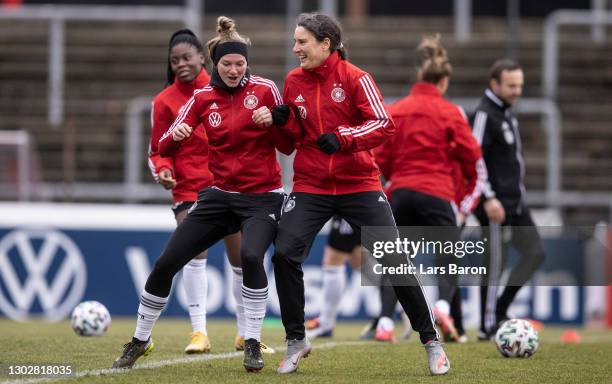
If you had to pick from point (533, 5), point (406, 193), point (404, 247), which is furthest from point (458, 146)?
point (533, 5)

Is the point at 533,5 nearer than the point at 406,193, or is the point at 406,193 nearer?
the point at 406,193

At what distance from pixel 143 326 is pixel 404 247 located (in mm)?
1673

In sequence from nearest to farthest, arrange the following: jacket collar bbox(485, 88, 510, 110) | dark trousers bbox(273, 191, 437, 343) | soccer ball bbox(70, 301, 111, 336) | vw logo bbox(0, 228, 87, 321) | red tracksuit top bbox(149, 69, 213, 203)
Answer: dark trousers bbox(273, 191, 437, 343), red tracksuit top bbox(149, 69, 213, 203), soccer ball bbox(70, 301, 111, 336), jacket collar bbox(485, 88, 510, 110), vw logo bbox(0, 228, 87, 321)

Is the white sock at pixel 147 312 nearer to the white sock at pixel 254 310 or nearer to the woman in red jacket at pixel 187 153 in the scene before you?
the white sock at pixel 254 310

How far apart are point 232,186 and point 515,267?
12.2ft

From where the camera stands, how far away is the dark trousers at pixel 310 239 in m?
7.57

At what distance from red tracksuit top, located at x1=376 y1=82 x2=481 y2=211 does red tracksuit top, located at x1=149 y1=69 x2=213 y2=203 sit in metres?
1.83

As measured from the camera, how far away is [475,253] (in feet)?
36.3

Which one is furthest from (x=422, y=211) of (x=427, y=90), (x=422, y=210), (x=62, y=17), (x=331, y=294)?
(x=62, y=17)

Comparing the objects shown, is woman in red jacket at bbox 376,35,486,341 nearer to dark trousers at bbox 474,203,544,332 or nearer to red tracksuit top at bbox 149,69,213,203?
dark trousers at bbox 474,203,544,332

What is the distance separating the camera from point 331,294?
11.6m

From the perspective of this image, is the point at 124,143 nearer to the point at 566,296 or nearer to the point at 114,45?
the point at 114,45

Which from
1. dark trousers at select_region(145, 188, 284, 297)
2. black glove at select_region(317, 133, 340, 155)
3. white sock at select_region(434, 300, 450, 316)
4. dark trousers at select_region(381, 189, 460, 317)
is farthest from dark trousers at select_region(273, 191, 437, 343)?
white sock at select_region(434, 300, 450, 316)

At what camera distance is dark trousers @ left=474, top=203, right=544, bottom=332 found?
1068 cm
